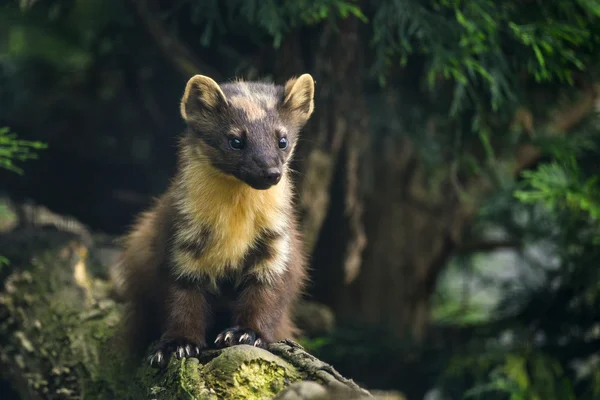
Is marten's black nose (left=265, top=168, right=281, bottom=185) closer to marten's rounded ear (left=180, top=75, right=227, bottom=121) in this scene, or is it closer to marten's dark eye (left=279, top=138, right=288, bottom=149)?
marten's dark eye (left=279, top=138, right=288, bottom=149)

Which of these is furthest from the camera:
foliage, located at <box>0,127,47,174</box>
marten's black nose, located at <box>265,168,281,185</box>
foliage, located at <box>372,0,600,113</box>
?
foliage, located at <box>372,0,600,113</box>

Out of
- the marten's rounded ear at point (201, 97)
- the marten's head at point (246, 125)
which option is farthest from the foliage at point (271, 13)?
the marten's rounded ear at point (201, 97)

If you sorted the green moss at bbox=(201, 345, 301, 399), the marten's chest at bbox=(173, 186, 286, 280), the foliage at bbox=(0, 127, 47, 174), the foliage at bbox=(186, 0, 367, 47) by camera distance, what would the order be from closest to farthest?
the green moss at bbox=(201, 345, 301, 399)
the marten's chest at bbox=(173, 186, 286, 280)
the foliage at bbox=(0, 127, 47, 174)
the foliage at bbox=(186, 0, 367, 47)

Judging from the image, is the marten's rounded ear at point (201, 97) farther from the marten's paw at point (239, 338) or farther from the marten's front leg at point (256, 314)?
the marten's paw at point (239, 338)

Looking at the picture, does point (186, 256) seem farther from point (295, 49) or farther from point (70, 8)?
point (70, 8)

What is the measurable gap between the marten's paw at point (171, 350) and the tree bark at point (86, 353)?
0.15 ft

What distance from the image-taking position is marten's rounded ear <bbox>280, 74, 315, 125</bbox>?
3.75 m

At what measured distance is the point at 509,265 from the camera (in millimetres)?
7949

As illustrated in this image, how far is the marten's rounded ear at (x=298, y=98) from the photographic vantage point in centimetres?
375

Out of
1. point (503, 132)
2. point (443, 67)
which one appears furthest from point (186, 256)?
point (503, 132)

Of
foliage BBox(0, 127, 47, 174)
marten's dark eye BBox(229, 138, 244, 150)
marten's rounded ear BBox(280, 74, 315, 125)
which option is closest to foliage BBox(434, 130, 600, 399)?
marten's rounded ear BBox(280, 74, 315, 125)

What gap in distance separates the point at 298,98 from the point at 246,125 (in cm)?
39

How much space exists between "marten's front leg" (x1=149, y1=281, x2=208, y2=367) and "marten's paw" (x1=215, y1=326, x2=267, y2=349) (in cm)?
12

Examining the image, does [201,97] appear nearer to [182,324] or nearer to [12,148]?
[182,324]
